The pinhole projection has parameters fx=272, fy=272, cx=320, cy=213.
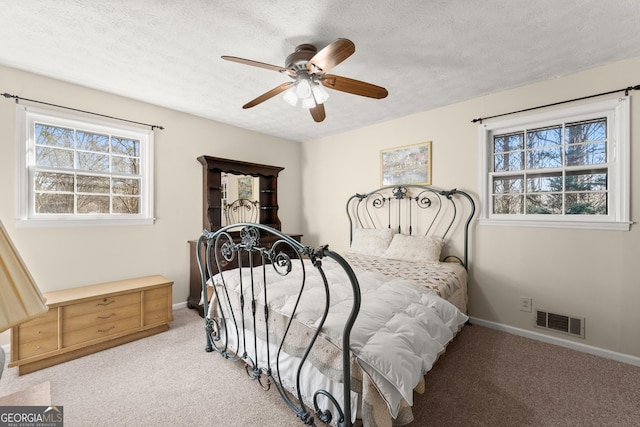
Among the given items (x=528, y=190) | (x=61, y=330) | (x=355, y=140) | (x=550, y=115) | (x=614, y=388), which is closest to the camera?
(x=614, y=388)

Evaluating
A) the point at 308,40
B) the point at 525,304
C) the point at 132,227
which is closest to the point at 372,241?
the point at 525,304

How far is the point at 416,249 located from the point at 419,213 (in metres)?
0.56

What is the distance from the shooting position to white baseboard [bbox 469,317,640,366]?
2.25m

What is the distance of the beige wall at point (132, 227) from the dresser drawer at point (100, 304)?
51cm

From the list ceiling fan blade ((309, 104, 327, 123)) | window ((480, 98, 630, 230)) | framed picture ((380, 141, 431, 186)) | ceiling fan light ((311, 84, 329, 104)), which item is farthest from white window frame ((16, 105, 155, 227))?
window ((480, 98, 630, 230))

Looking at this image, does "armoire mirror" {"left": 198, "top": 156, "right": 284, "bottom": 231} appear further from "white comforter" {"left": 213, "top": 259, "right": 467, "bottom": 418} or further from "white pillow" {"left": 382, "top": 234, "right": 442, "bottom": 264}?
"white pillow" {"left": 382, "top": 234, "right": 442, "bottom": 264}

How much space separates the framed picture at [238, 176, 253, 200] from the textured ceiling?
1375 mm

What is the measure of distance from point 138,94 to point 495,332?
4.47 m

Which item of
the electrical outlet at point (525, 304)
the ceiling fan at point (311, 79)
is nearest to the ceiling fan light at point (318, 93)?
the ceiling fan at point (311, 79)

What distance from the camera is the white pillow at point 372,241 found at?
3.42 metres

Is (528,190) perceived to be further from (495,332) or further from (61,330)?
(61,330)

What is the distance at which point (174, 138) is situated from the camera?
336cm

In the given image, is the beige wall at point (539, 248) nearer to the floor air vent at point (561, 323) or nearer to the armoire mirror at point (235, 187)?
the floor air vent at point (561, 323)

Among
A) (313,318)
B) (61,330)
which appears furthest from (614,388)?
(61,330)
